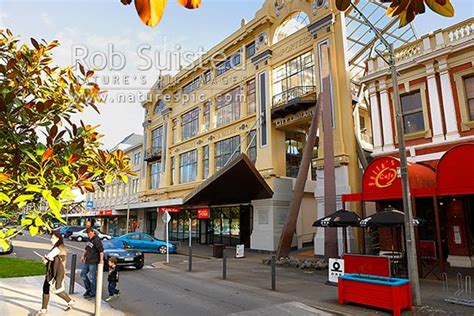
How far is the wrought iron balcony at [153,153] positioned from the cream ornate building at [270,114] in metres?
3.31

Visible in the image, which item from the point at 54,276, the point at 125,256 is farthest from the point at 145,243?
the point at 54,276

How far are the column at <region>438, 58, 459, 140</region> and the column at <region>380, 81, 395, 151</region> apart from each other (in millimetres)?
2670

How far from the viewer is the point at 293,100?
22.5 metres

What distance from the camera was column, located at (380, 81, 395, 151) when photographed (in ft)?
58.0

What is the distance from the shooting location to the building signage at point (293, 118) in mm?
22719

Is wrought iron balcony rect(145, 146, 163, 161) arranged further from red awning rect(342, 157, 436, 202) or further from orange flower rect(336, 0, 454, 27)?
orange flower rect(336, 0, 454, 27)

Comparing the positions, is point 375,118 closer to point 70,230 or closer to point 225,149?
point 225,149

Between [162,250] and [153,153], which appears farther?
[153,153]

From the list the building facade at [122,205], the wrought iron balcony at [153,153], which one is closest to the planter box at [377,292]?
the building facade at [122,205]

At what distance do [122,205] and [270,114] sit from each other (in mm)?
27909

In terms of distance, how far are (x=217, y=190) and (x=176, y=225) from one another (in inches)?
579

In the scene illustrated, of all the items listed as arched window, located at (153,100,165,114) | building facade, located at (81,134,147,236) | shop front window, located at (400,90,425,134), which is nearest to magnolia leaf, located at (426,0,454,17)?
shop front window, located at (400,90,425,134)

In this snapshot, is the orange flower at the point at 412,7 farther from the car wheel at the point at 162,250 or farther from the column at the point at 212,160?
the column at the point at 212,160

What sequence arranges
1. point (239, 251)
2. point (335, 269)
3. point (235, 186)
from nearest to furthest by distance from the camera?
1. point (335, 269)
2. point (239, 251)
3. point (235, 186)
